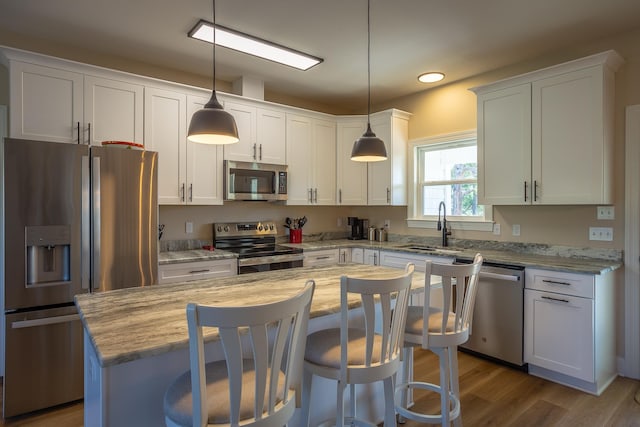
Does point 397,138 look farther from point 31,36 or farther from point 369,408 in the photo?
point 31,36

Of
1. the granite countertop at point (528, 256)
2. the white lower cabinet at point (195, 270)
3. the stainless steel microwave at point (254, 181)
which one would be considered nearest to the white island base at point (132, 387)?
the white lower cabinet at point (195, 270)

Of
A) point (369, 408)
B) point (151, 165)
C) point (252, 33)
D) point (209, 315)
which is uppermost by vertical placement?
point (252, 33)

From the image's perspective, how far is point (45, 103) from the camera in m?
2.72

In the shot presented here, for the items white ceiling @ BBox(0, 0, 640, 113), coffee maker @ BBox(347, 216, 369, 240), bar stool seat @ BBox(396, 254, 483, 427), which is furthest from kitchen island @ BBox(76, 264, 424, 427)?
coffee maker @ BBox(347, 216, 369, 240)

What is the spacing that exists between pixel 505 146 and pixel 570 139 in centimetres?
50

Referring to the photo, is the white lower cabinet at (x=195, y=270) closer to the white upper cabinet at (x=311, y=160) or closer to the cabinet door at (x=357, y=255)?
the white upper cabinet at (x=311, y=160)

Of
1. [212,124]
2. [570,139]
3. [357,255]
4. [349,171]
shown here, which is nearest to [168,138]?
[212,124]

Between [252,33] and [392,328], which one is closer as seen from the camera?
[392,328]

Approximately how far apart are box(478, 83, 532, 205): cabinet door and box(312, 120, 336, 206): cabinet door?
1.72m

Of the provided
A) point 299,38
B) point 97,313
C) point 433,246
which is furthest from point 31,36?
point 433,246

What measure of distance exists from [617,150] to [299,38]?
8.77ft

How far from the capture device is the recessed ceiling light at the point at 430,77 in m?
3.75

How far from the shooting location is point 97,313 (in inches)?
57.3

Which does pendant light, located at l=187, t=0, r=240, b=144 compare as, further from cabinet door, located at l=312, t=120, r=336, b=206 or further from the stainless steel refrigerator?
cabinet door, located at l=312, t=120, r=336, b=206
